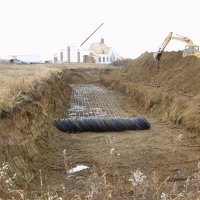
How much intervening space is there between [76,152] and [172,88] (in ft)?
34.3

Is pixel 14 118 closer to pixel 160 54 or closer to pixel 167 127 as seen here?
pixel 167 127

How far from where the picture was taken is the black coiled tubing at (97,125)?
14.0 m

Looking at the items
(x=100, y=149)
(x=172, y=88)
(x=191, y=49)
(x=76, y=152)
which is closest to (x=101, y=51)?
(x=191, y=49)

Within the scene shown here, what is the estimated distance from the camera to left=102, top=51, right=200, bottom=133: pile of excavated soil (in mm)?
15008

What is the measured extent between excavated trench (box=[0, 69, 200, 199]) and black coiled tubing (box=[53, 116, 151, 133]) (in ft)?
0.87

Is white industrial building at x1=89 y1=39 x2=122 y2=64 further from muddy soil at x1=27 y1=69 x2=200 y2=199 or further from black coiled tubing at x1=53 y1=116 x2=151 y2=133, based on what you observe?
muddy soil at x1=27 y1=69 x2=200 y2=199

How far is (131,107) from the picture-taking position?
21.5 metres

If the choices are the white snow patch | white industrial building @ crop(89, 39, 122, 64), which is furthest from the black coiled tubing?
white industrial building @ crop(89, 39, 122, 64)

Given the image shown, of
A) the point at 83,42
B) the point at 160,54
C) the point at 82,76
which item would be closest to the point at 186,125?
the point at 160,54

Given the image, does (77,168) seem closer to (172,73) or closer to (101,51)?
(172,73)

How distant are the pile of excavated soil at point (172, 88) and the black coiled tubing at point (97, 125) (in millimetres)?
1696

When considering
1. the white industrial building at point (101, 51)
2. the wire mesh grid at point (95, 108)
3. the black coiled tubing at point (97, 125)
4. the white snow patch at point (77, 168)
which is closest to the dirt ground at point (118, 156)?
the white snow patch at point (77, 168)

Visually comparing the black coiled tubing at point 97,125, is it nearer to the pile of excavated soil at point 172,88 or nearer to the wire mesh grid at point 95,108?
the pile of excavated soil at point 172,88

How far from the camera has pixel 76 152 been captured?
11.4 m
